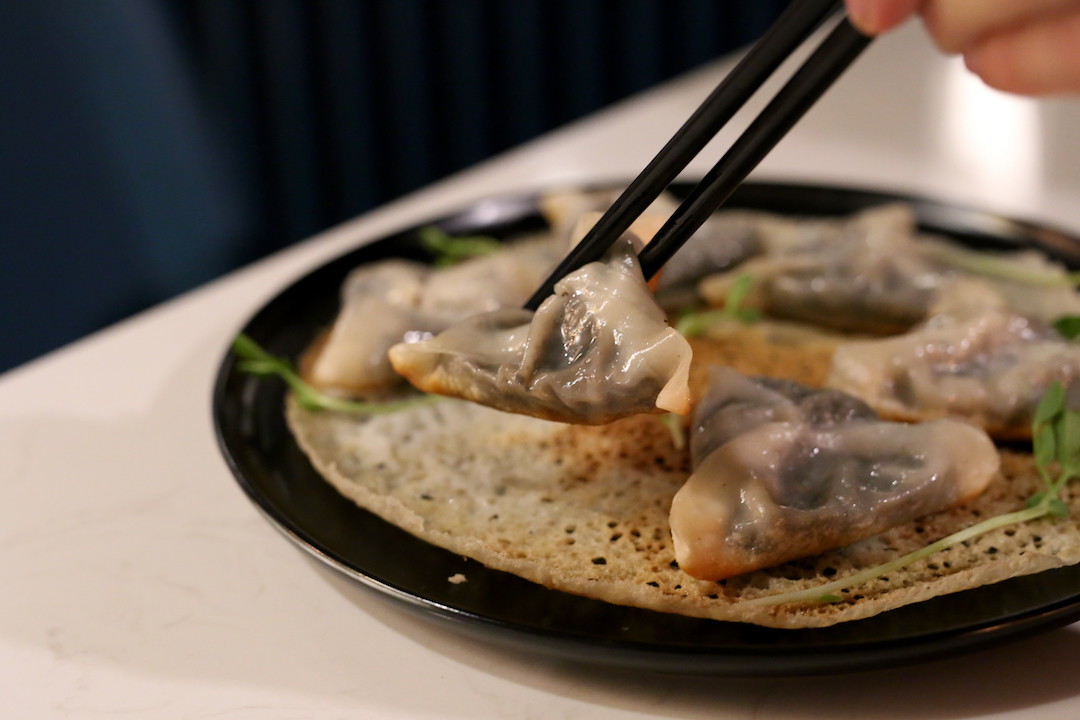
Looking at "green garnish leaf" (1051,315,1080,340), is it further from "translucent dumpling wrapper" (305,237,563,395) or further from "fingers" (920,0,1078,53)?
"translucent dumpling wrapper" (305,237,563,395)

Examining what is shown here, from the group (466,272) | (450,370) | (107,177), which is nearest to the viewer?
(450,370)

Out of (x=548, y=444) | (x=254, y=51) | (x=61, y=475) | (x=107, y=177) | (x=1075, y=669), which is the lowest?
(x=107, y=177)

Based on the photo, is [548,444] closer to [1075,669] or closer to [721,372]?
[721,372]

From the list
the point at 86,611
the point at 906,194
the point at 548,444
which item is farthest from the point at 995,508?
the point at 86,611

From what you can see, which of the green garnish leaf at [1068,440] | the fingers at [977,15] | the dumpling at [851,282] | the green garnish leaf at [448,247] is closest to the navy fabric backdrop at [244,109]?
the green garnish leaf at [448,247]

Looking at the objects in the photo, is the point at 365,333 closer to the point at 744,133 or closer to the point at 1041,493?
the point at 744,133

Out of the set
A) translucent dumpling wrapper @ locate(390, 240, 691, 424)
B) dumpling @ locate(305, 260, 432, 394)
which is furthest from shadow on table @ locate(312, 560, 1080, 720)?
dumpling @ locate(305, 260, 432, 394)
